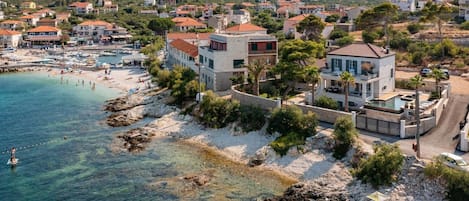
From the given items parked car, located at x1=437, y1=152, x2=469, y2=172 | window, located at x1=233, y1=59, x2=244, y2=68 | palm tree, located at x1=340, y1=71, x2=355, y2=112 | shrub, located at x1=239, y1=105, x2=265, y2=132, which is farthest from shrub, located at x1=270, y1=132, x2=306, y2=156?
window, located at x1=233, y1=59, x2=244, y2=68

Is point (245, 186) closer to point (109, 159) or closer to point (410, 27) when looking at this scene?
point (109, 159)

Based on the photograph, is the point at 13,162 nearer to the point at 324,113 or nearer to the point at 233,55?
the point at 233,55

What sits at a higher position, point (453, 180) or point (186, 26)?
point (186, 26)

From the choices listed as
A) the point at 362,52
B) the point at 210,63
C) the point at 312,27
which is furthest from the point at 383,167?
the point at 312,27

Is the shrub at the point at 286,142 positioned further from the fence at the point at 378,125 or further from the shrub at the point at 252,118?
the fence at the point at 378,125

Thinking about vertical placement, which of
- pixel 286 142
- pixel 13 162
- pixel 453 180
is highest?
pixel 453 180

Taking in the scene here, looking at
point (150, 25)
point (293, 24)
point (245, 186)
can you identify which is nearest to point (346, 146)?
point (245, 186)

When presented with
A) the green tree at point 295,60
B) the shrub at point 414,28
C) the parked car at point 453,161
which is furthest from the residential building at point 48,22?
the parked car at point 453,161
